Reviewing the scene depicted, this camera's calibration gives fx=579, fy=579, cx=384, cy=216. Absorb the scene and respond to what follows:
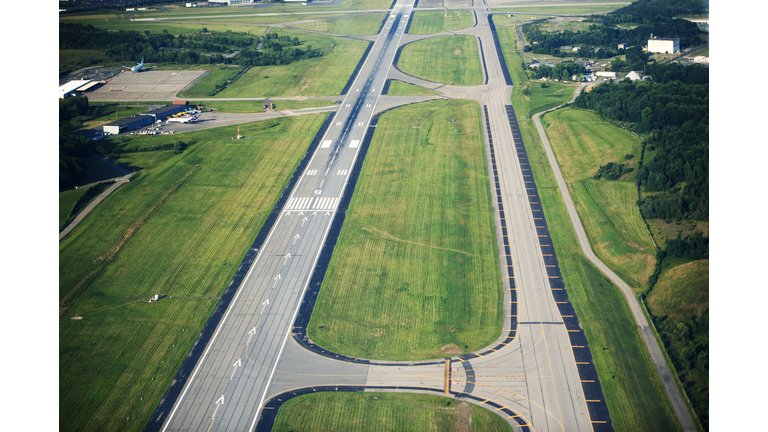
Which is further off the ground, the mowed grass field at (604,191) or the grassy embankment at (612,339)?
the mowed grass field at (604,191)

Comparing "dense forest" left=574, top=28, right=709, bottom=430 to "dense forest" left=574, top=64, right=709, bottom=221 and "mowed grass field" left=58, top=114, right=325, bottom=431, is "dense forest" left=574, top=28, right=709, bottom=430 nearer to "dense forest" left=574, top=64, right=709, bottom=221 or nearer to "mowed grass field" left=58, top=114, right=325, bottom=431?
"dense forest" left=574, top=64, right=709, bottom=221

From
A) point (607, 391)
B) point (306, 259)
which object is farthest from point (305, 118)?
point (607, 391)

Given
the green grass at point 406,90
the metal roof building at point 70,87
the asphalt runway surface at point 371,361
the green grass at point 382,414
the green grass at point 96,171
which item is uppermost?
the metal roof building at point 70,87

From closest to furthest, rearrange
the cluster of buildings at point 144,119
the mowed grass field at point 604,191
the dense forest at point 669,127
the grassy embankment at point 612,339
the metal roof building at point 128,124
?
the grassy embankment at point 612,339
the mowed grass field at point 604,191
the dense forest at point 669,127
the metal roof building at point 128,124
the cluster of buildings at point 144,119

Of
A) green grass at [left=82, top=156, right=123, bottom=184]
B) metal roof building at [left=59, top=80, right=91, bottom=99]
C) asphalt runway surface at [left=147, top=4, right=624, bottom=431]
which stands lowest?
asphalt runway surface at [left=147, top=4, right=624, bottom=431]

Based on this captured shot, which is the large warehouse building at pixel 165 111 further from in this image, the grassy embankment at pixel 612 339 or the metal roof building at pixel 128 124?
the grassy embankment at pixel 612 339

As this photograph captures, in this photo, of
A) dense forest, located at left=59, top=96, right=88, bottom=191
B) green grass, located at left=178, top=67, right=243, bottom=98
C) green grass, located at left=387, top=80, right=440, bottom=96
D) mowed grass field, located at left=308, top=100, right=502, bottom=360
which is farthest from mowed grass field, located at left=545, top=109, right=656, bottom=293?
dense forest, located at left=59, top=96, right=88, bottom=191

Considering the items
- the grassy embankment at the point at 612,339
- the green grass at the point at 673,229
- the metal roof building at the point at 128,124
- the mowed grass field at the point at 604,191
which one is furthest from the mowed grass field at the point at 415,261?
the metal roof building at the point at 128,124
